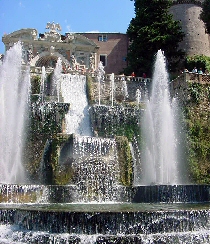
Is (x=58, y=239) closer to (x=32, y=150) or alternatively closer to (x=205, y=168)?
(x=32, y=150)

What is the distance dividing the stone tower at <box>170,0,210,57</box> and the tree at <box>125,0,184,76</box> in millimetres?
2785

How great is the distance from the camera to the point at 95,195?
14102 mm

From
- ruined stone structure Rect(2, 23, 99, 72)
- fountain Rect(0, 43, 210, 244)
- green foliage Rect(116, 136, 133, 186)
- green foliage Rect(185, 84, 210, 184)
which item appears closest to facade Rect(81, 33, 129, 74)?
ruined stone structure Rect(2, 23, 99, 72)

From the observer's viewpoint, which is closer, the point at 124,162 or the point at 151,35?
the point at 124,162

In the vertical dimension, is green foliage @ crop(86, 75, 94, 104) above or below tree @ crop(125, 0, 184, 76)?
below

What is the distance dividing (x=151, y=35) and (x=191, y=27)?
6.02 m

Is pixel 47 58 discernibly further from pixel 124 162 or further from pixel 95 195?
pixel 95 195

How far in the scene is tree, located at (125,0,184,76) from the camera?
1056 inches

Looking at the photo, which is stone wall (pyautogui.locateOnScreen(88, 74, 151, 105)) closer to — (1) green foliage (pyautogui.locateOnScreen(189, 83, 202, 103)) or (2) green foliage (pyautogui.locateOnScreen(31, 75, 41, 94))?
(2) green foliage (pyautogui.locateOnScreen(31, 75, 41, 94))

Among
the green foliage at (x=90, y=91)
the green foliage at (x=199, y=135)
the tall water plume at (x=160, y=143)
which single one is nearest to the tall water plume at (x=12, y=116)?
the green foliage at (x=90, y=91)

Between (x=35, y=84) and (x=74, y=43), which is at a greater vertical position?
(x=74, y=43)

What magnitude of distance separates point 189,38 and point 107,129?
1453 cm

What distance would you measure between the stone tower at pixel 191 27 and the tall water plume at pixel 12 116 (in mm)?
14737

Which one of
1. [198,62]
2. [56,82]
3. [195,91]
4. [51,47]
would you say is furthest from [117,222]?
[51,47]
